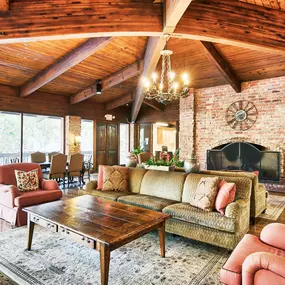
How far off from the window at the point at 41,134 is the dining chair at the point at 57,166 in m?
2.21

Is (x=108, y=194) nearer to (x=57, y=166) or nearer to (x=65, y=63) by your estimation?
(x=57, y=166)

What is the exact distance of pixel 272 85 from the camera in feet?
20.6

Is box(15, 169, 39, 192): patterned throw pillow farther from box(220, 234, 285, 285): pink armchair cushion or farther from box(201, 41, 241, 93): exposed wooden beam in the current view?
box(201, 41, 241, 93): exposed wooden beam

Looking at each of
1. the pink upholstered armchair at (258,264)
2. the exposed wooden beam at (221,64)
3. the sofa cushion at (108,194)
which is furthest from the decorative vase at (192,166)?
the exposed wooden beam at (221,64)

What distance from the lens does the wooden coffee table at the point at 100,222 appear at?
1.98 metres

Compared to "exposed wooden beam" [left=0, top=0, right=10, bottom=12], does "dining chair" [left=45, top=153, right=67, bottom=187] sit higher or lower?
lower

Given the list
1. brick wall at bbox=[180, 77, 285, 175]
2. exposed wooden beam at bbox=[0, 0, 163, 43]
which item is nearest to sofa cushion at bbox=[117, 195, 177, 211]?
exposed wooden beam at bbox=[0, 0, 163, 43]

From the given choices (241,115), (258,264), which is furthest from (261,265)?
(241,115)

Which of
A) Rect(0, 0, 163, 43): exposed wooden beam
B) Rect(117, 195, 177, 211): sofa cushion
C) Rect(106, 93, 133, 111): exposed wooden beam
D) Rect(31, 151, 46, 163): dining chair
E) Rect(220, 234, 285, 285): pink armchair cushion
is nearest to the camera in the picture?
Rect(220, 234, 285, 285): pink armchair cushion

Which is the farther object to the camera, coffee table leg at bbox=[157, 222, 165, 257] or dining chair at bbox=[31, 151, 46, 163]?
dining chair at bbox=[31, 151, 46, 163]

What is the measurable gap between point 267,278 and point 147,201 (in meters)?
2.10

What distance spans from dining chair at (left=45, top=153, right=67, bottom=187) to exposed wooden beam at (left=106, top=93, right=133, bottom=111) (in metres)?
3.87

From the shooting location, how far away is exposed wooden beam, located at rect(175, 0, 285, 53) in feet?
10.9

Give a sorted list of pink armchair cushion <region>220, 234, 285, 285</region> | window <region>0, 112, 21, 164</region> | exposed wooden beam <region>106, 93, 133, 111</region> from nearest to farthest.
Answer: pink armchair cushion <region>220, 234, 285, 285</region>
window <region>0, 112, 21, 164</region>
exposed wooden beam <region>106, 93, 133, 111</region>
